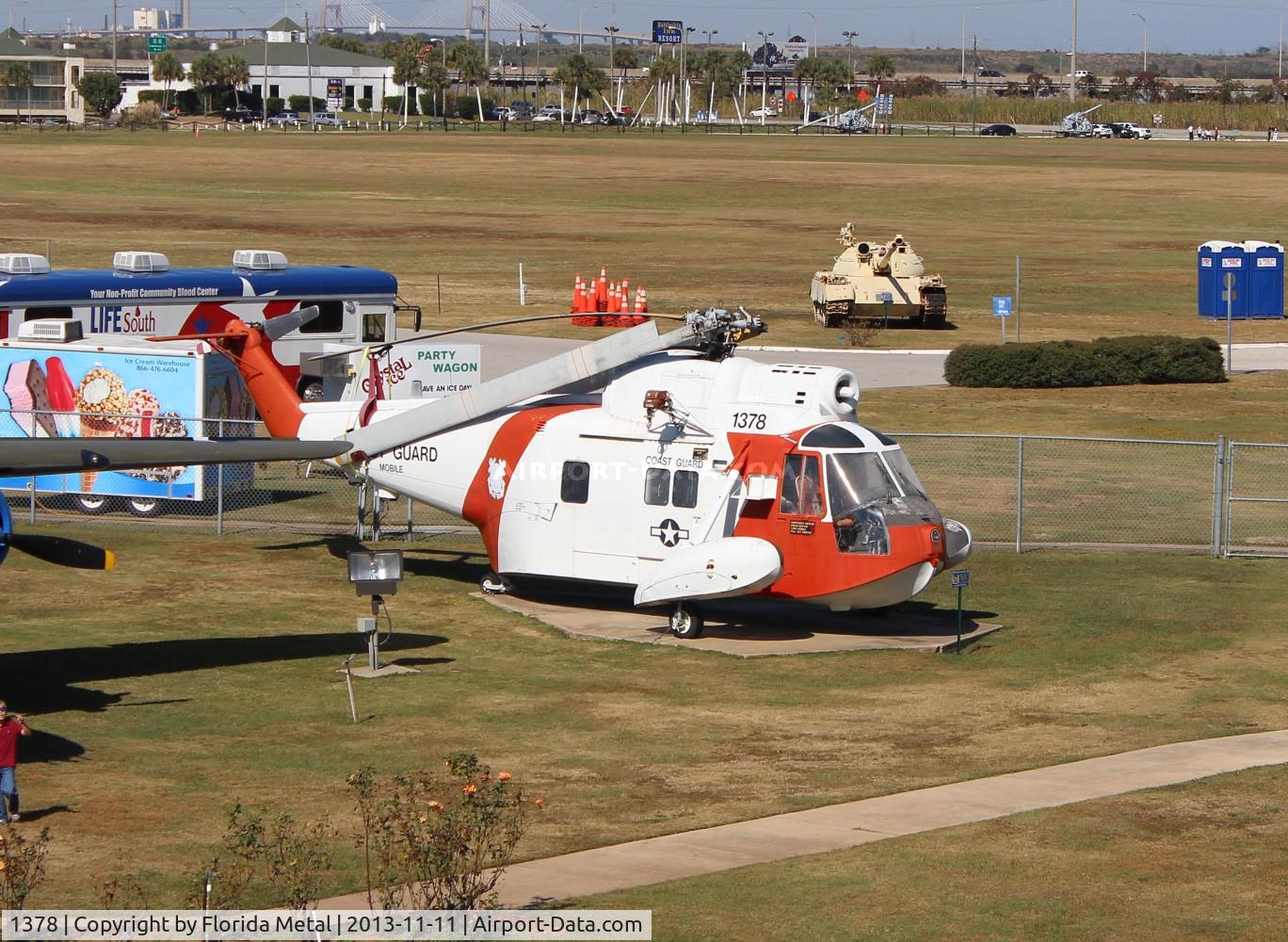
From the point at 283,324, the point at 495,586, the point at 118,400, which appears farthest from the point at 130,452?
the point at 118,400

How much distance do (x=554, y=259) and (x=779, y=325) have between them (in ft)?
60.3

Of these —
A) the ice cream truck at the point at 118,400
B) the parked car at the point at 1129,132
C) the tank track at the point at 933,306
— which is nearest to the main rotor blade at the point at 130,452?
the ice cream truck at the point at 118,400

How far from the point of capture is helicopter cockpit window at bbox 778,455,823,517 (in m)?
21.1

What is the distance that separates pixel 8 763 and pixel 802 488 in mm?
9916

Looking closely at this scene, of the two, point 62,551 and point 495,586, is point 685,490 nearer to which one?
point 495,586

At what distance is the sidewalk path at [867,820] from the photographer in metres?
13.7

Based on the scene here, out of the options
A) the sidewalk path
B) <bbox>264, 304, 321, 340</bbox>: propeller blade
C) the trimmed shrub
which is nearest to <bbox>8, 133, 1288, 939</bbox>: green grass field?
the sidewalk path

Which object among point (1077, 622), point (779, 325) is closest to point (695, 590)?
point (1077, 622)

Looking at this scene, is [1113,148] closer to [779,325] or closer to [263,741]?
[779,325]

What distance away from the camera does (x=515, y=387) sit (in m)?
21.0

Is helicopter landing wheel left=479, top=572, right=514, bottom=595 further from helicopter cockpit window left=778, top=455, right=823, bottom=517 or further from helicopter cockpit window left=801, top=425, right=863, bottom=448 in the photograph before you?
helicopter cockpit window left=801, top=425, right=863, bottom=448

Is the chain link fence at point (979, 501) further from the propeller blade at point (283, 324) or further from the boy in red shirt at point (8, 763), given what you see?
the boy in red shirt at point (8, 763)

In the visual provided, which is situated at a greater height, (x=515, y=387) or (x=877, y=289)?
(x=877, y=289)

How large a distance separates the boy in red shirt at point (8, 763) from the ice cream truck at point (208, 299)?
18864mm
